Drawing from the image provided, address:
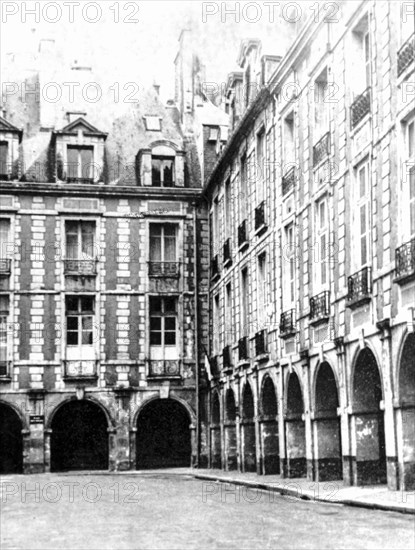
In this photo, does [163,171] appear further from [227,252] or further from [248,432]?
[248,432]

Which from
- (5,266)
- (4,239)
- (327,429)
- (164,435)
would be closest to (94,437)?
(164,435)

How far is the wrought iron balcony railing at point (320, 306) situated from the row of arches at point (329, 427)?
1002 mm

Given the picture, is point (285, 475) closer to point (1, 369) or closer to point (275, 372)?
point (275, 372)

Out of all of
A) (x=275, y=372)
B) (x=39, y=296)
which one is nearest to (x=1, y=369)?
(x=39, y=296)

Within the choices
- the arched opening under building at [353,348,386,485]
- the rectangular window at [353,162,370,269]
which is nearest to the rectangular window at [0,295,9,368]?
the arched opening under building at [353,348,386,485]

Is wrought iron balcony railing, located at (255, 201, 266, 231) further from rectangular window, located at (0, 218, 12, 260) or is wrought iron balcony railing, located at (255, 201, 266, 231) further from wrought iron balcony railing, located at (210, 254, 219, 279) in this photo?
rectangular window, located at (0, 218, 12, 260)

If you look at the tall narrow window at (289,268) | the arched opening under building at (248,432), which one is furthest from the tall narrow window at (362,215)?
the arched opening under building at (248,432)

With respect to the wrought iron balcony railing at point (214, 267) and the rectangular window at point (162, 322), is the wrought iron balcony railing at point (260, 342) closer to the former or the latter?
the wrought iron balcony railing at point (214, 267)

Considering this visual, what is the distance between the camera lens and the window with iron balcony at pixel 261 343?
2284cm

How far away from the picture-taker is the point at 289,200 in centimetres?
2108

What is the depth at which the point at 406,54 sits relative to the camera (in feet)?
47.5

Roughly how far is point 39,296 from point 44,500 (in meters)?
14.2

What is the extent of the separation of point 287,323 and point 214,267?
9365 millimetres

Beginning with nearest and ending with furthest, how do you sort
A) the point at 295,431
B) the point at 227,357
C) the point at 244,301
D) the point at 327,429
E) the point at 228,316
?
the point at 327,429
the point at 295,431
the point at 244,301
the point at 227,357
the point at 228,316
